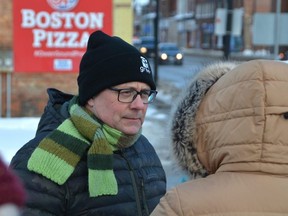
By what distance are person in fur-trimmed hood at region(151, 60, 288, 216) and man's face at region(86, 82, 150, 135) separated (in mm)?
630

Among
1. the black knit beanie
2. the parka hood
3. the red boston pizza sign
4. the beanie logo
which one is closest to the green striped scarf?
the black knit beanie

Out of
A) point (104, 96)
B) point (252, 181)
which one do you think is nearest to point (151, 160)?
point (104, 96)

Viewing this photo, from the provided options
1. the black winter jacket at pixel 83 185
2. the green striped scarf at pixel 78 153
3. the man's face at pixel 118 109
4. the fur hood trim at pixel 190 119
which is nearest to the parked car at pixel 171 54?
the black winter jacket at pixel 83 185

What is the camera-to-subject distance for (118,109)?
223 centimetres

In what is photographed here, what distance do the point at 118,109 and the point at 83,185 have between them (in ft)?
1.16

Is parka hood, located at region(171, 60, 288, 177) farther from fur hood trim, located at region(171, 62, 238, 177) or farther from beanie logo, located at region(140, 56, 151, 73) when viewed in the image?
beanie logo, located at region(140, 56, 151, 73)

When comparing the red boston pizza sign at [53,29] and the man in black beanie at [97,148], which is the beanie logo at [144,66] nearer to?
the man in black beanie at [97,148]

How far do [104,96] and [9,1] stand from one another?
9.02 meters

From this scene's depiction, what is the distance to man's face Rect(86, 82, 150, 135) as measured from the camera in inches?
87.7

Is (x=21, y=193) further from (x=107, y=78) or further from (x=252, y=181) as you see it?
(x=107, y=78)

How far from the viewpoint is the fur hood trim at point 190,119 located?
1790 millimetres

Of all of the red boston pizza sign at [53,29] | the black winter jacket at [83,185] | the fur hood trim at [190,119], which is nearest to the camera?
the fur hood trim at [190,119]

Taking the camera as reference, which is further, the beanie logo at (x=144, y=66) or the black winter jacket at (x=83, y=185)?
the beanie logo at (x=144, y=66)

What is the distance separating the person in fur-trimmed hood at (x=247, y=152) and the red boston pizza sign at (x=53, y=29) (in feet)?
30.3
